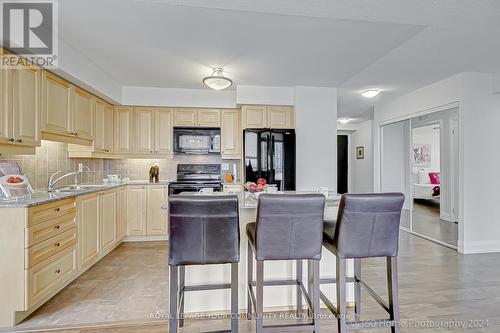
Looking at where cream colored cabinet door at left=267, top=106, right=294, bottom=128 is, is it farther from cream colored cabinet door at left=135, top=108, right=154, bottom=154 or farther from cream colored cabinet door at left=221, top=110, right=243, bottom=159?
cream colored cabinet door at left=135, top=108, right=154, bottom=154

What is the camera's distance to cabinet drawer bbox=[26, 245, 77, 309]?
1975mm

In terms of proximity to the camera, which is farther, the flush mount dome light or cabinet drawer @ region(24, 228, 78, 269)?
the flush mount dome light

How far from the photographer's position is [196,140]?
14.2ft

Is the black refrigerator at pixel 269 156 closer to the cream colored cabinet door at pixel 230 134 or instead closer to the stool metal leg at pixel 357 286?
the cream colored cabinet door at pixel 230 134

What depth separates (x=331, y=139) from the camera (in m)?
Answer: 4.20

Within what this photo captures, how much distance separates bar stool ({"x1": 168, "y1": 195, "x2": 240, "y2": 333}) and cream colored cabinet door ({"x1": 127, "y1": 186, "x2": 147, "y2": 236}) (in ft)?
8.97

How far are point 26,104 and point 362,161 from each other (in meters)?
7.28

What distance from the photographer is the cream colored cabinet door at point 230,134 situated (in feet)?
14.4

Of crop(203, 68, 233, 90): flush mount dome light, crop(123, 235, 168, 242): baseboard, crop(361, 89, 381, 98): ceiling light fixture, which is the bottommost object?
crop(123, 235, 168, 242): baseboard

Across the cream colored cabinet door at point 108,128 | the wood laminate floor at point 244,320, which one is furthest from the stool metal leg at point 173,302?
the cream colored cabinet door at point 108,128

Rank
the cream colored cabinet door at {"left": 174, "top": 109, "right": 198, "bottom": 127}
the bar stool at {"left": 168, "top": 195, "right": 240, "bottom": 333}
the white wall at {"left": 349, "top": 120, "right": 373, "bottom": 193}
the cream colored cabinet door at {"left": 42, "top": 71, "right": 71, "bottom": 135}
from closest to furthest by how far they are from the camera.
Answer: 1. the bar stool at {"left": 168, "top": 195, "right": 240, "bottom": 333}
2. the cream colored cabinet door at {"left": 42, "top": 71, "right": 71, "bottom": 135}
3. the cream colored cabinet door at {"left": 174, "top": 109, "right": 198, "bottom": 127}
4. the white wall at {"left": 349, "top": 120, "right": 373, "bottom": 193}

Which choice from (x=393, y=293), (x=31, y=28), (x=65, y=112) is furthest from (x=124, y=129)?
(x=393, y=293)

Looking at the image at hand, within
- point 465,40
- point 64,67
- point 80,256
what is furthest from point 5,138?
point 465,40

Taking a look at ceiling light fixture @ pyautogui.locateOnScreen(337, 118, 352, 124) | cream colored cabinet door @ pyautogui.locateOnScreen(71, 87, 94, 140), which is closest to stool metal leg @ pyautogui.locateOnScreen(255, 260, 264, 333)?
cream colored cabinet door @ pyautogui.locateOnScreen(71, 87, 94, 140)
